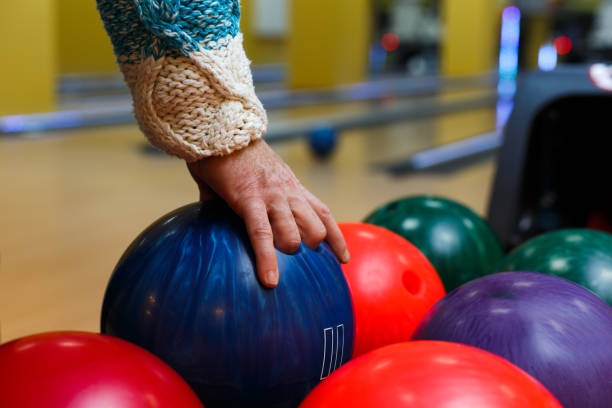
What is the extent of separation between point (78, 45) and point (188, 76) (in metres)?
8.81

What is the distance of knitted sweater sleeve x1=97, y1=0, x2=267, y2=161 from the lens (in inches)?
32.2

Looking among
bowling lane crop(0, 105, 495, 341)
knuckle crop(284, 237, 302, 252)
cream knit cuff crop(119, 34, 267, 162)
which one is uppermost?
cream knit cuff crop(119, 34, 267, 162)

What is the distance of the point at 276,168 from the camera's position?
0.88 metres

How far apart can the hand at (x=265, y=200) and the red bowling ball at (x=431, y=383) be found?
20cm

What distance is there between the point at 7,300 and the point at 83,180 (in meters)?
1.55

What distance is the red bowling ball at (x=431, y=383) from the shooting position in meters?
0.61

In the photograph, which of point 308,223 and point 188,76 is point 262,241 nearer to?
point 308,223

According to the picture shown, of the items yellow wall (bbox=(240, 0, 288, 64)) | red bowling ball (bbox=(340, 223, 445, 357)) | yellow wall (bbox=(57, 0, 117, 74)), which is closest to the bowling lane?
red bowling ball (bbox=(340, 223, 445, 357))

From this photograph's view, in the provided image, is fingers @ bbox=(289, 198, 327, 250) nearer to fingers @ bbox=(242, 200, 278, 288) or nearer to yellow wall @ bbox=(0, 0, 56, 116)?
fingers @ bbox=(242, 200, 278, 288)

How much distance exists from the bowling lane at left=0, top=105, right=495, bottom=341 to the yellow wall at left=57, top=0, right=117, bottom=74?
14.3 ft

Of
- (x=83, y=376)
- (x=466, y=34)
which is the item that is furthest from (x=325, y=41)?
(x=83, y=376)

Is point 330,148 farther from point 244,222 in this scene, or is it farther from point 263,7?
point 263,7

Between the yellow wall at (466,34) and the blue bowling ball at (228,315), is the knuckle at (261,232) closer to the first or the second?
the blue bowling ball at (228,315)

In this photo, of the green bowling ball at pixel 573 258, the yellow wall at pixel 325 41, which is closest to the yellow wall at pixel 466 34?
the yellow wall at pixel 325 41
